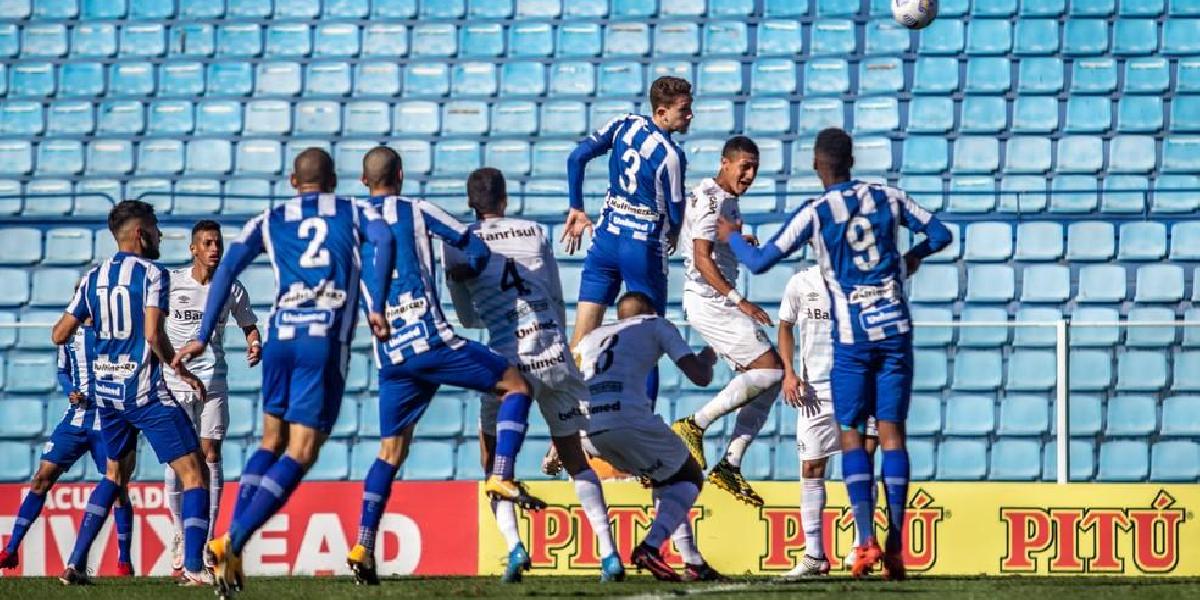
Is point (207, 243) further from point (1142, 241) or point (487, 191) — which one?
point (1142, 241)

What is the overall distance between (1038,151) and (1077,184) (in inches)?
16.0

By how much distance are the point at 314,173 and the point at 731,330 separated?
3.19 meters

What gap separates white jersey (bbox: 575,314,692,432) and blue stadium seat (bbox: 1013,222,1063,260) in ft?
18.3

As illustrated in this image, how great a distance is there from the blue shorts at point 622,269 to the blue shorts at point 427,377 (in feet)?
5.09

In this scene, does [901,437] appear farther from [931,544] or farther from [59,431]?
[59,431]

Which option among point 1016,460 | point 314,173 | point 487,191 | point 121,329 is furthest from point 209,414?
point 1016,460

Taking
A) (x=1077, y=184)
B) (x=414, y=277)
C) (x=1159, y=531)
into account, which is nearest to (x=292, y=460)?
(x=414, y=277)

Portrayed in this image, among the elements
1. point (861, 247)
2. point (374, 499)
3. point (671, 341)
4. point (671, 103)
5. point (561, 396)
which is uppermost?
point (671, 103)

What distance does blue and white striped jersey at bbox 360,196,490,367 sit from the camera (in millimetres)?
7188

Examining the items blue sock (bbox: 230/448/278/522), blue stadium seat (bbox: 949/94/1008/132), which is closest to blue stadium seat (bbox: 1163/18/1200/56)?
blue stadium seat (bbox: 949/94/1008/132)

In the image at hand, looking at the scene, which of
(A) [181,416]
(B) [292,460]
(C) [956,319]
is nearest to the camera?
(B) [292,460]

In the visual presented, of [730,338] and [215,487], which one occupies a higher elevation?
[730,338]

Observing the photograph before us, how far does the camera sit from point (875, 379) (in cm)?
743

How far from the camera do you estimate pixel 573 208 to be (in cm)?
877
